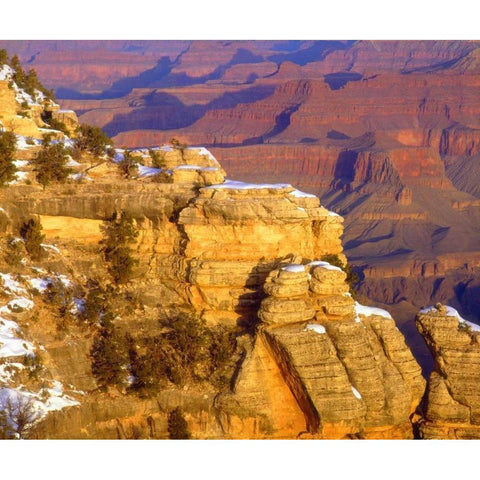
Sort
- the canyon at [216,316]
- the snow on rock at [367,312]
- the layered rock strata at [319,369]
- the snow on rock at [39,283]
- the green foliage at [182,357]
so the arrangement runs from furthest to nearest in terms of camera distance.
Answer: the snow on rock at [39,283] → the snow on rock at [367,312] → the green foliage at [182,357] → the canyon at [216,316] → the layered rock strata at [319,369]

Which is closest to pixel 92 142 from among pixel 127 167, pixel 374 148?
pixel 127 167

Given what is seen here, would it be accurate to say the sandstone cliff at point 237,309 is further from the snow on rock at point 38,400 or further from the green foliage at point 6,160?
the green foliage at point 6,160

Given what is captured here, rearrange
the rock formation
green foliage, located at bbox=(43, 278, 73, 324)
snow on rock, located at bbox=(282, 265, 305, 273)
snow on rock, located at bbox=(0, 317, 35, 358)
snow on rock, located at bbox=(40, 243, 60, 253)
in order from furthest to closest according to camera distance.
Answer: the rock formation
snow on rock, located at bbox=(40, 243, 60, 253)
green foliage, located at bbox=(43, 278, 73, 324)
snow on rock, located at bbox=(282, 265, 305, 273)
snow on rock, located at bbox=(0, 317, 35, 358)

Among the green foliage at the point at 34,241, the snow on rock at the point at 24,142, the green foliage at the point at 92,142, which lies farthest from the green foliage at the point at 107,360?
the green foliage at the point at 92,142

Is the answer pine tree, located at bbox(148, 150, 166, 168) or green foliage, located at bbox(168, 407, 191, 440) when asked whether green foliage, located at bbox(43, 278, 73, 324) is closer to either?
green foliage, located at bbox(168, 407, 191, 440)

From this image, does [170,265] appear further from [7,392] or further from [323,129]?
[323,129]

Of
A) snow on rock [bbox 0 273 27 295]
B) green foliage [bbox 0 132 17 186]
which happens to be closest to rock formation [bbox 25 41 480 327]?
green foliage [bbox 0 132 17 186]
